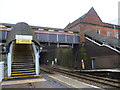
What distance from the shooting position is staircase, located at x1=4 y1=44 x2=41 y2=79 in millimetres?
9891

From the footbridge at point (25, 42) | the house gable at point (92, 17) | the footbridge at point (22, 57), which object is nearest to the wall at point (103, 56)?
the footbridge at point (25, 42)

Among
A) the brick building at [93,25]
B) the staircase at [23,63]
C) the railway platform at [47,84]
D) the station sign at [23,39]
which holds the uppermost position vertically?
the brick building at [93,25]

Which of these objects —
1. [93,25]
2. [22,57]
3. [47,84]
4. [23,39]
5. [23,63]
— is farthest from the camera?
[93,25]

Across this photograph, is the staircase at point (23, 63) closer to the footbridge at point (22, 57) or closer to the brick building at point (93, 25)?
the footbridge at point (22, 57)

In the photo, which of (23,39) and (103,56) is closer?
(23,39)

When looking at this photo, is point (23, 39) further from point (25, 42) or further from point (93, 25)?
point (93, 25)

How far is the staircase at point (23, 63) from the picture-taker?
389 inches

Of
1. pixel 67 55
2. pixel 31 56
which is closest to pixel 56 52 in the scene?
pixel 67 55

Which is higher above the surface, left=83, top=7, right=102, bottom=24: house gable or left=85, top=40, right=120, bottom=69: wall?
left=83, top=7, right=102, bottom=24: house gable

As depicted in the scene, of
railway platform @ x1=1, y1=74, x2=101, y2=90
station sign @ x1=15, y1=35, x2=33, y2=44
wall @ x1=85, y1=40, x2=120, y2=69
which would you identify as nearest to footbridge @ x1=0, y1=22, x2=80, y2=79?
station sign @ x1=15, y1=35, x2=33, y2=44

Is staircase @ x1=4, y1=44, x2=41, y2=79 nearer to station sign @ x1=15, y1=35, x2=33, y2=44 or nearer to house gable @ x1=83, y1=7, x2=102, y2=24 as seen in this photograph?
station sign @ x1=15, y1=35, x2=33, y2=44

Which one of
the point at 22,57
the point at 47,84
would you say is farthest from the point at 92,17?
the point at 47,84

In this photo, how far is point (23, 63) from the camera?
37.2ft

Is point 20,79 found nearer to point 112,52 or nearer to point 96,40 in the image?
point 112,52
